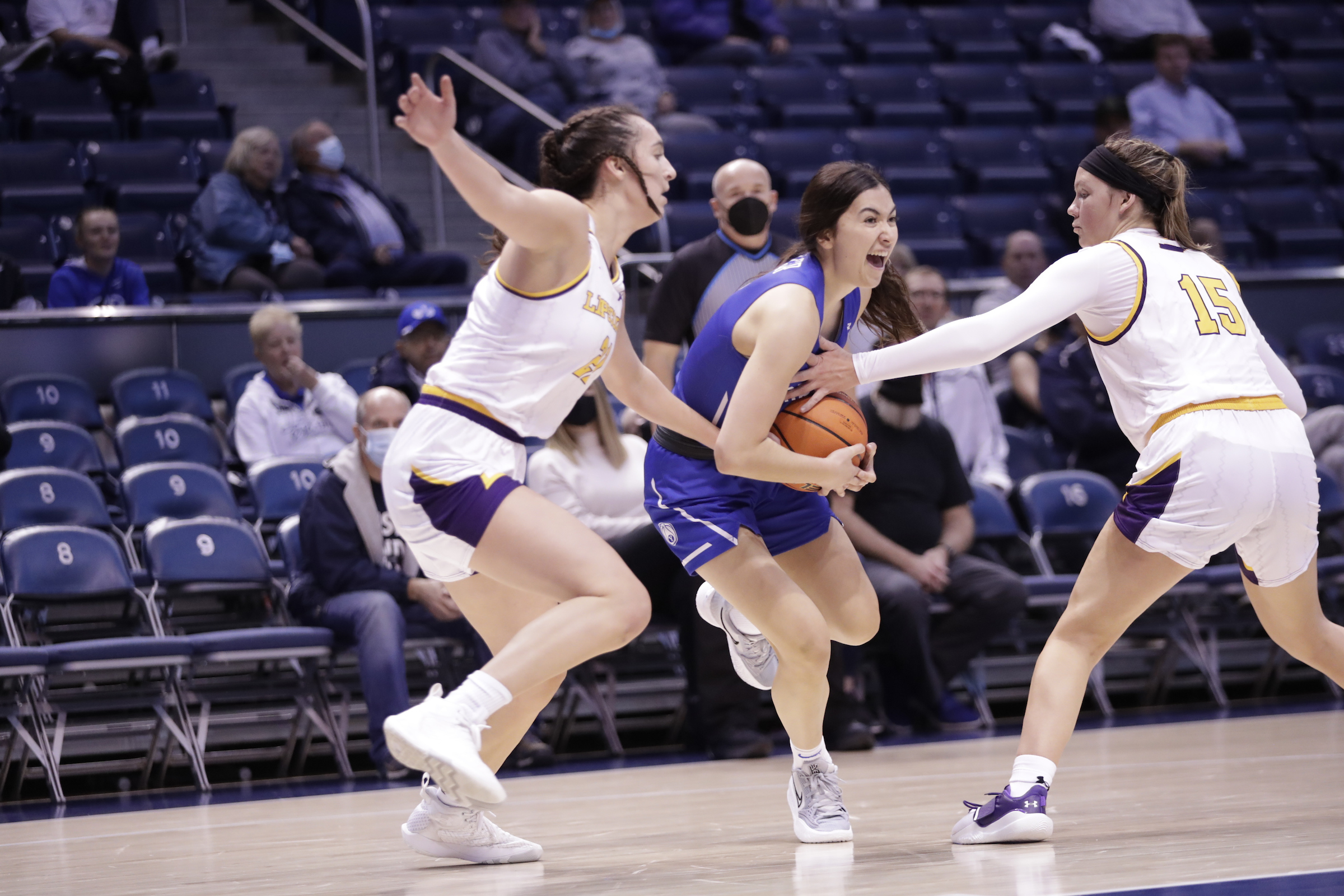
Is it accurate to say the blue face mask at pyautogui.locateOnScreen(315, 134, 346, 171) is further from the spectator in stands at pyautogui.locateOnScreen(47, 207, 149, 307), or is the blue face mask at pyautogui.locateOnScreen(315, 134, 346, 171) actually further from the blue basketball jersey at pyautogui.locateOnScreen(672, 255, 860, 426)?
the blue basketball jersey at pyautogui.locateOnScreen(672, 255, 860, 426)

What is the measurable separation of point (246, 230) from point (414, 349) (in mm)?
1906

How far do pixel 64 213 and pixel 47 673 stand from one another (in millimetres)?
3995

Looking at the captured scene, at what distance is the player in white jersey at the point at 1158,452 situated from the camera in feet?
11.5

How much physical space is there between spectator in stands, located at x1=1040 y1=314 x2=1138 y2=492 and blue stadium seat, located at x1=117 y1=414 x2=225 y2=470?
430 centimetres

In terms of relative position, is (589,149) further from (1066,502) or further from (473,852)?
(1066,502)

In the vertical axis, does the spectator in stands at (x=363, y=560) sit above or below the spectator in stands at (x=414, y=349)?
below

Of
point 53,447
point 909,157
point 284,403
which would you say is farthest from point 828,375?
point 909,157

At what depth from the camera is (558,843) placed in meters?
4.04

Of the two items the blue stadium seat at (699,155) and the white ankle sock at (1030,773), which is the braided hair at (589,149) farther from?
the blue stadium seat at (699,155)

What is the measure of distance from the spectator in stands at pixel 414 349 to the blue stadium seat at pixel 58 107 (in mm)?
3391

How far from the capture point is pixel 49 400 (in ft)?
24.7

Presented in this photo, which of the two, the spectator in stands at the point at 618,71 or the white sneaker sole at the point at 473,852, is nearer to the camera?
the white sneaker sole at the point at 473,852

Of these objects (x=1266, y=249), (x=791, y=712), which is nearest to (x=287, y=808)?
(x=791, y=712)

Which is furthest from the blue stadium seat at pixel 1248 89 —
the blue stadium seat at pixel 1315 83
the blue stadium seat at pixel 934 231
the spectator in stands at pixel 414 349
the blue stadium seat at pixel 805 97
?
the spectator in stands at pixel 414 349
